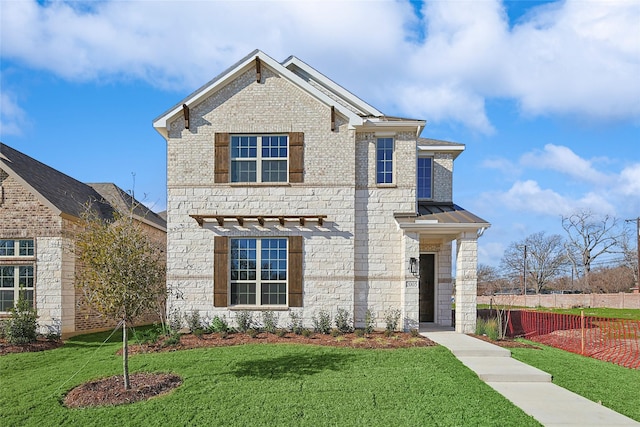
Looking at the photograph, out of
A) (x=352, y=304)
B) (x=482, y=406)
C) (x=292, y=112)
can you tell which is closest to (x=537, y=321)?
(x=352, y=304)

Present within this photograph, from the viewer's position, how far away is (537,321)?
15.1 metres

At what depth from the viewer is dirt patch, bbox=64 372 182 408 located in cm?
680

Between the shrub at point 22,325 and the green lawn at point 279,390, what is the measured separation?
1759 millimetres

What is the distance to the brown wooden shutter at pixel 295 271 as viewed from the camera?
41.4 feet

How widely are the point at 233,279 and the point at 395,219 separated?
18.1 ft

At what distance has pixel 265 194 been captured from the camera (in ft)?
42.4

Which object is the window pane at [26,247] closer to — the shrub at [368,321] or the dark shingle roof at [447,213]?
the shrub at [368,321]

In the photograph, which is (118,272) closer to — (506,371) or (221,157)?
(221,157)

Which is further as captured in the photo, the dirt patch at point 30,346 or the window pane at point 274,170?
the window pane at point 274,170

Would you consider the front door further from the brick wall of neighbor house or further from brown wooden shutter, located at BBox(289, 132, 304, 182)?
brown wooden shutter, located at BBox(289, 132, 304, 182)

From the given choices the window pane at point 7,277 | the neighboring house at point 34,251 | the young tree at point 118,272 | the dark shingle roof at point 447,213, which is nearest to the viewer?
the young tree at point 118,272

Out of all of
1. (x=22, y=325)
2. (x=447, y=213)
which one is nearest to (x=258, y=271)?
(x=447, y=213)

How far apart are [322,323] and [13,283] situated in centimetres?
1009

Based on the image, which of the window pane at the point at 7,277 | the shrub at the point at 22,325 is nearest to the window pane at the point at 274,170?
the shrub at the point at 22,325
